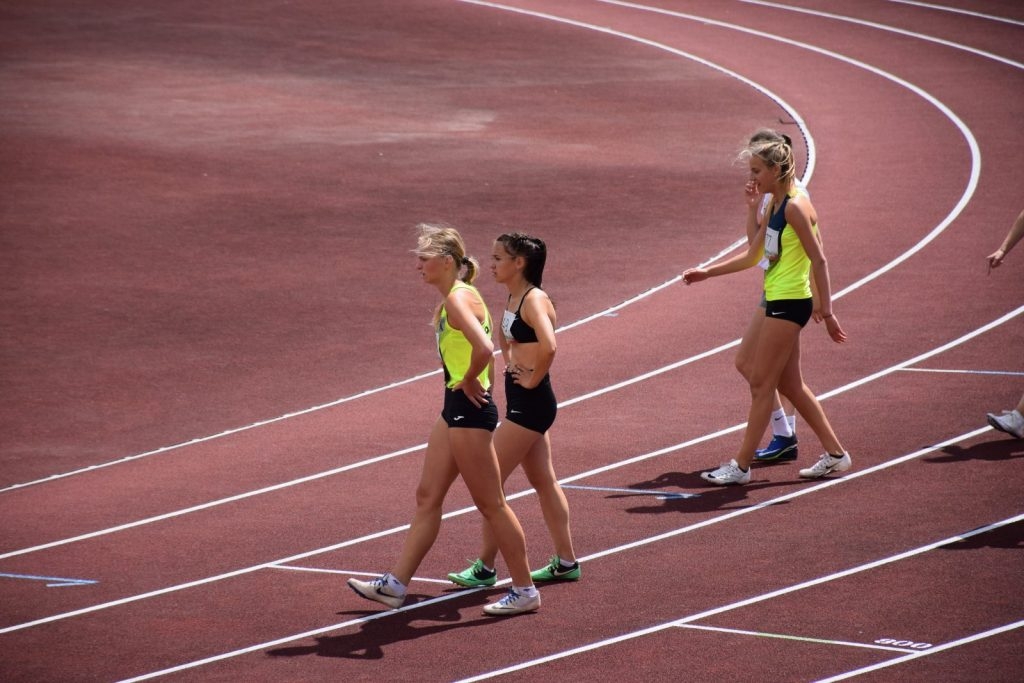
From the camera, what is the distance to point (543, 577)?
8.55 m

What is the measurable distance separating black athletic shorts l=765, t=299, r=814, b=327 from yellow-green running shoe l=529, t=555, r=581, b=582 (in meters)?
2.47

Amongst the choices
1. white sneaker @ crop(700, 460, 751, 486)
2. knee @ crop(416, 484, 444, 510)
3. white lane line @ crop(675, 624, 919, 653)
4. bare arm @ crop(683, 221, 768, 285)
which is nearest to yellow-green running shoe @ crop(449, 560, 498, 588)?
knee @ crop(416, 484, 444, 510)

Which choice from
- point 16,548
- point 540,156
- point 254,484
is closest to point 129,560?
point 16,548

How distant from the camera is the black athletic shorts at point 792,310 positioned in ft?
32.4

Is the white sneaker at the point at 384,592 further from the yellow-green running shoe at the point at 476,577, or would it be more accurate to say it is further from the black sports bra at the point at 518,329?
the black sports bra at the point at 518,329

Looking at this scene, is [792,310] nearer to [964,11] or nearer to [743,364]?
[743,364]

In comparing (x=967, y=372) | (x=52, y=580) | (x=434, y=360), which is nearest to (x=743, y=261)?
(x=967, y=372)

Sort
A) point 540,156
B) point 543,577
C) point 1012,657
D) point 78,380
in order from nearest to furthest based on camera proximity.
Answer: point 1012,657 → point 543,577 → point 78,380 → point 540,156

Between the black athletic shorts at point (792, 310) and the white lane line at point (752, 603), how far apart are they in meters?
1.84

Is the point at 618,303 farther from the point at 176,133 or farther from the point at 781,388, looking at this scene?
the point at 176,133

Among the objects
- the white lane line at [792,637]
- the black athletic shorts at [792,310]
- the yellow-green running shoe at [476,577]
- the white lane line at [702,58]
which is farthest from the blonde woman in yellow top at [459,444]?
the white lane line at [702,58]

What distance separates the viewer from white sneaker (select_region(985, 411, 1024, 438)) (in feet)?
34.8

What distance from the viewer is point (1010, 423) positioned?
1066 centimetres

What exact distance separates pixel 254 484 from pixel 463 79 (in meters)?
17.8
